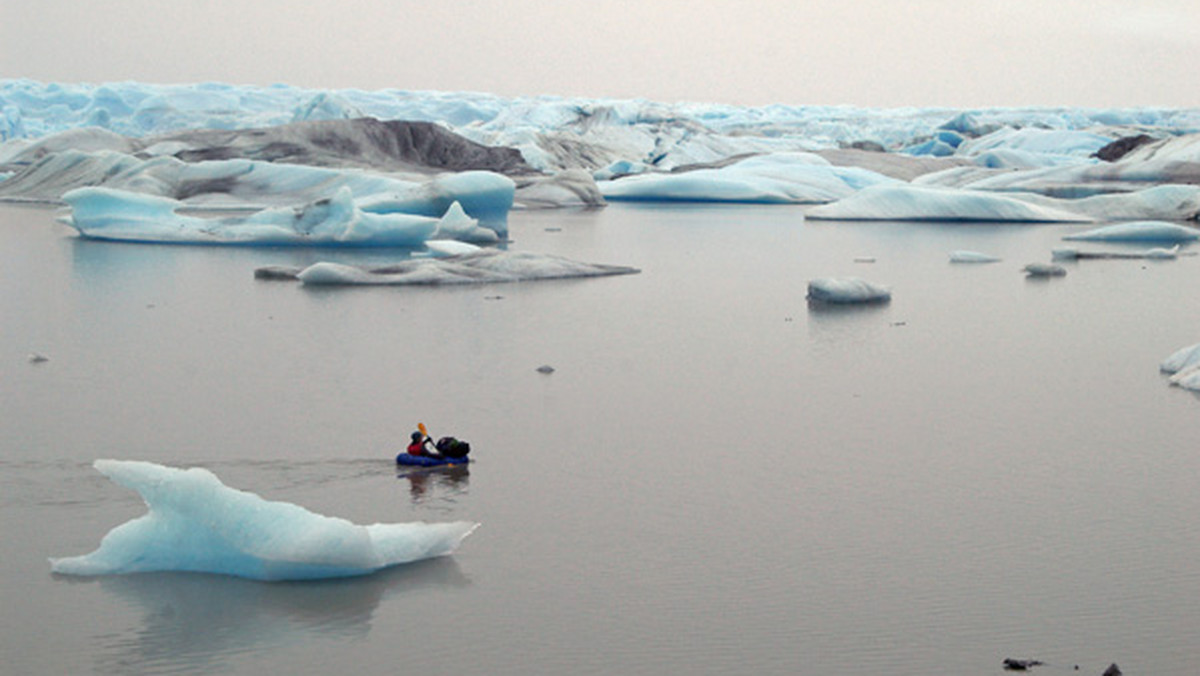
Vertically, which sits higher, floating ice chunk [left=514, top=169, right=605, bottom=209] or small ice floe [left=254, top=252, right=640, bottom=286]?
floating ice chunk [left=514, top=169, right=605, bottom=209]

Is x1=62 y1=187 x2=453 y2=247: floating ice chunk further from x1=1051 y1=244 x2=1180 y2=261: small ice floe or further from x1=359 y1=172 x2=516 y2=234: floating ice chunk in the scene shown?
x1=1051 y1=244 x2=1180 y2=261: small ice floe

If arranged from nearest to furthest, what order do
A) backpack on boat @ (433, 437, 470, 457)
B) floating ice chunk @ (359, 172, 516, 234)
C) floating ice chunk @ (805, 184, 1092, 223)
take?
backpack on boat @ (433, 437, 470, 457) < floating ice chunk @ (359, 172, 516, 234) < floating ice chunk @ (805, 184, 1092, 223)

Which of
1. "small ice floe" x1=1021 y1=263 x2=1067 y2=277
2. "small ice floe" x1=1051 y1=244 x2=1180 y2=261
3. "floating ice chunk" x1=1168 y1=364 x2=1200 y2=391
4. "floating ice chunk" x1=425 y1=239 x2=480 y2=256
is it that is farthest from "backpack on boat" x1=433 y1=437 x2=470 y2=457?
"small ice floe" x1=1051 y1=244 x2=1180 y2=261

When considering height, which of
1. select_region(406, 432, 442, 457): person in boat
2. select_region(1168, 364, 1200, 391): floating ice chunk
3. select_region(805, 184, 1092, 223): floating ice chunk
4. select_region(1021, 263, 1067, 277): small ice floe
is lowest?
select_region(406, 432, 442, 457): person in boat

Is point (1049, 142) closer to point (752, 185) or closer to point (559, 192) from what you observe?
point (752, 185)

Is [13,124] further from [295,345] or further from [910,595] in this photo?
[910,595]

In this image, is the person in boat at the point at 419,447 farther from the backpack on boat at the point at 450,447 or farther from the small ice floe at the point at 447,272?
Answer: the small ice floe at the point at 447,272

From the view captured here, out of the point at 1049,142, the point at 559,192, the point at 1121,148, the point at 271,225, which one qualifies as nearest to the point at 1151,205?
the point at 559,192
